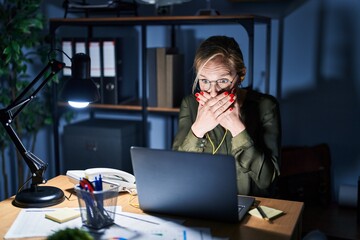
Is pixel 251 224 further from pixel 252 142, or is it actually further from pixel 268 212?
pixel 252 142

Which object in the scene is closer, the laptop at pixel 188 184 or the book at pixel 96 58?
the laptop at pixel 188 184

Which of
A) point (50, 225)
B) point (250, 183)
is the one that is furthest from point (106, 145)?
point (50, 225)

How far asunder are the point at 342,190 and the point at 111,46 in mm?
1482

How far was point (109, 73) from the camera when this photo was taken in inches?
108

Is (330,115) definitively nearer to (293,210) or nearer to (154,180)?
(293,210)

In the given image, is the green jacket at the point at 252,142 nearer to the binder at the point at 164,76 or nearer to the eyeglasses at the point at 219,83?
the eyeglasses at the point at 219,83

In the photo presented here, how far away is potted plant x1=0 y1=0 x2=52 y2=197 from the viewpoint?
8.68 feet

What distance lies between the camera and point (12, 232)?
1.26 m

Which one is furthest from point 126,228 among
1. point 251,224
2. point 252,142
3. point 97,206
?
point 252,142

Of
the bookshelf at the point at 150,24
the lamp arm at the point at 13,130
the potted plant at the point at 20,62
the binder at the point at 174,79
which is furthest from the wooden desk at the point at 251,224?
the potted plant at the point at 20,62

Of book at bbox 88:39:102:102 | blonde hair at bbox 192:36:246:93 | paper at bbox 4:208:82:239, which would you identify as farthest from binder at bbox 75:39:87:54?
paper at bbox 4:208:82:239

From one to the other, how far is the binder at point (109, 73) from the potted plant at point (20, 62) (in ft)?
1.29

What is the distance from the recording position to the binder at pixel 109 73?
2701mm

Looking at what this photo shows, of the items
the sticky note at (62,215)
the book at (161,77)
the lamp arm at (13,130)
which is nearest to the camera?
the sticky note at (62,215)
